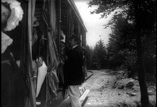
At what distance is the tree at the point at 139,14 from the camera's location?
9.20 metres

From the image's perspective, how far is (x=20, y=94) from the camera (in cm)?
287

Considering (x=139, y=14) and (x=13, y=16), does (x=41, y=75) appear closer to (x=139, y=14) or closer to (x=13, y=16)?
(x=13, y=16)

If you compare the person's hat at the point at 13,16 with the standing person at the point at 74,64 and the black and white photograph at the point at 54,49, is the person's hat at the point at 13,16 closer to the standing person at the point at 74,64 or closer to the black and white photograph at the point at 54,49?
the black and white photograph at the point at 54,49

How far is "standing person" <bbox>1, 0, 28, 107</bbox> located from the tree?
7.61 metres

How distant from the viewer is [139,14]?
31.1 ft

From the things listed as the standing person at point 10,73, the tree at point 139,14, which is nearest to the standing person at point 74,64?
the standing person at point 10,73

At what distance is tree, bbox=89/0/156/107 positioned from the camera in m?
9.20

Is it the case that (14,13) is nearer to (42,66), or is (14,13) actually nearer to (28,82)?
(28,82)

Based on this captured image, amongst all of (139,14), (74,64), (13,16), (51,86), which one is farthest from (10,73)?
(139,14)

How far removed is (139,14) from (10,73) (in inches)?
316

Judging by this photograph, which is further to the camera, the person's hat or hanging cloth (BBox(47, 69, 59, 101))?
hanging cloth (BBox(47, 69, 59, 101))

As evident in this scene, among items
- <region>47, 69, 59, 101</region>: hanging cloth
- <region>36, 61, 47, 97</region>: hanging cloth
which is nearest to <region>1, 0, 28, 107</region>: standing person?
<region>36, 61, 47, 97</region>: hanging cloth

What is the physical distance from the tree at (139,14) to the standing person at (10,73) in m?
7.61

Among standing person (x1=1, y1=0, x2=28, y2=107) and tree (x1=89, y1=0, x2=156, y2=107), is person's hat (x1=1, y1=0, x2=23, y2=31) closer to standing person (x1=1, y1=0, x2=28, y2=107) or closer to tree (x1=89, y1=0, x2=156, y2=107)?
standing person (x1=1, y1=0, x2=28, y2=107)
